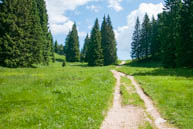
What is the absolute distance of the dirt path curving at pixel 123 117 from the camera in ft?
27.8

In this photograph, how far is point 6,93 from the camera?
41.3 feet

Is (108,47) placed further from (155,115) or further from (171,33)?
(155,115)

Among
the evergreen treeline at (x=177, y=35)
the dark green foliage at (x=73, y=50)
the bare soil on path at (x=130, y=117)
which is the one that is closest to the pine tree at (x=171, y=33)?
the evergreen treeline at (x=177, y=35)

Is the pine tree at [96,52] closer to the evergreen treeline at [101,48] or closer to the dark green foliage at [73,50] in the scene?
the evergreen treeline at [101,48]

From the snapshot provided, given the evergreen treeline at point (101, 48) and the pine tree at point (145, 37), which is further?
the pine tree at point (145, 37)

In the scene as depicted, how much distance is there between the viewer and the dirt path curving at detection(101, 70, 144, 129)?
848cm

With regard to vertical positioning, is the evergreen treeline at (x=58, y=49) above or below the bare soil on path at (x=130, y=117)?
above

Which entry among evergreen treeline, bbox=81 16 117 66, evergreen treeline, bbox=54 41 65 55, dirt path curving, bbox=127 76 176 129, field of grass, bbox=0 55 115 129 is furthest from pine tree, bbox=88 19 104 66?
evergreen treeline, bbox=54 41 65 55

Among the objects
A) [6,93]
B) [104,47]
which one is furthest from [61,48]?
[6,93]

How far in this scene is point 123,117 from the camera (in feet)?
31.7

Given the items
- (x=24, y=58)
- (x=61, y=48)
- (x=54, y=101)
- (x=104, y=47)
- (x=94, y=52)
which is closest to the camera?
(x=54, y=101)

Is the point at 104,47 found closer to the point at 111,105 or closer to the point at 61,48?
the point at 111,105

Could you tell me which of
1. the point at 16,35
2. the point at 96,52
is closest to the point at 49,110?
the point at 16,35

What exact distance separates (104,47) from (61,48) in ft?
265
